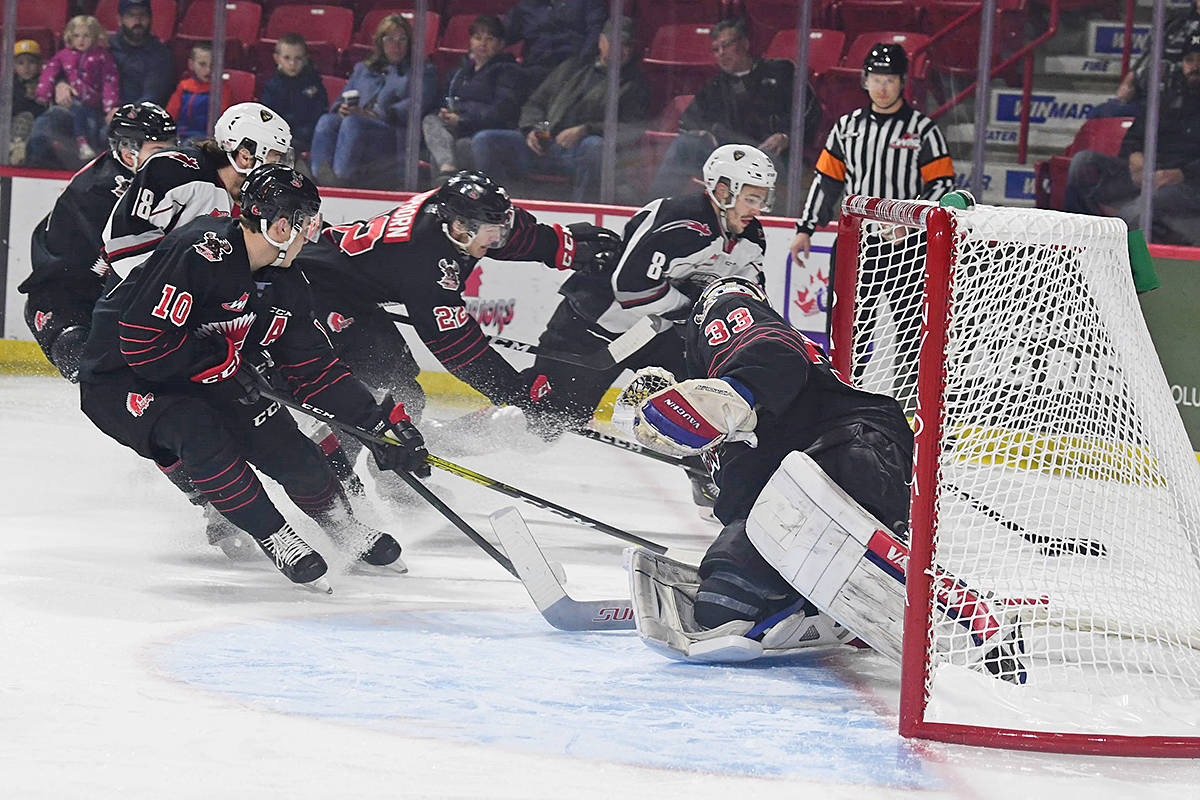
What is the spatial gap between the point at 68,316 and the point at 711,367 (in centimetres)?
230

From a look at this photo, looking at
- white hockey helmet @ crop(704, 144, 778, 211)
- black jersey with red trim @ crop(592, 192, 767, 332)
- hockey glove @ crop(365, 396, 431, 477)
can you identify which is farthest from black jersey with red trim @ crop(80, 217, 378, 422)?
white hockey helmet @ crop(704, 144, 778, 211)

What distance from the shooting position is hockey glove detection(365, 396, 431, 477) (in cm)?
353

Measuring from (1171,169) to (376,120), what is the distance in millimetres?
3324

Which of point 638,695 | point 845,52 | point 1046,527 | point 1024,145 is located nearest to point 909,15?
point 845,52

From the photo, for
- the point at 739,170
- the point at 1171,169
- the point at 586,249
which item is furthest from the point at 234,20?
the point at 1171,169

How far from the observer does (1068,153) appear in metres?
6.24

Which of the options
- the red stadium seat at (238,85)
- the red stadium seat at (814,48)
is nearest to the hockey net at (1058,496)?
the red stadium seat at (814,48)

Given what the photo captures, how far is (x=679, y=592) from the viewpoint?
305cm

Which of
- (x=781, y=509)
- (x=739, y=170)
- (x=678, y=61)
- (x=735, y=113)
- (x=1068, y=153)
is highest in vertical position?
(x=678, y=61)

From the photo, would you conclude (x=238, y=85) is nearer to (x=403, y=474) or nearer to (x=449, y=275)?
(x=449, y=275)

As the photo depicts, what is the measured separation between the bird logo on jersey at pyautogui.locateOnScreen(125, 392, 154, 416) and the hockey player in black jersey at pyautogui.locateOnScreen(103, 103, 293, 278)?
0.77m

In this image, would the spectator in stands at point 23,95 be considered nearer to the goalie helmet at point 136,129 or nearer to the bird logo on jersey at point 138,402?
the goalie helmet at point 136,129

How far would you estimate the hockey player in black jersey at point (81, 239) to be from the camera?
434 cm

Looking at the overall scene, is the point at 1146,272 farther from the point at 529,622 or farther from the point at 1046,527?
the point at 529,622
